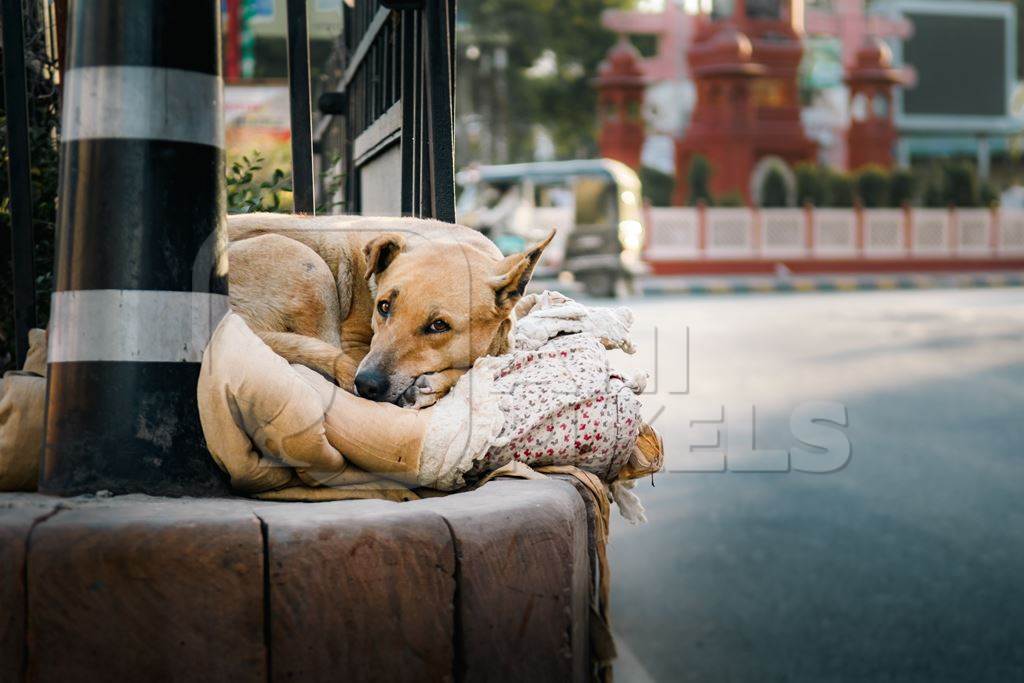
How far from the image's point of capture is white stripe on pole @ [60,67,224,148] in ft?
7.20

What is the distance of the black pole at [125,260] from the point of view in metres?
2.19

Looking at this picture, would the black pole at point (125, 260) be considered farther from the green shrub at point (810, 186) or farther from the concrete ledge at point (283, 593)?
the green shrub at point (810, 186)

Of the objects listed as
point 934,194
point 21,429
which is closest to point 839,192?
point 934,194

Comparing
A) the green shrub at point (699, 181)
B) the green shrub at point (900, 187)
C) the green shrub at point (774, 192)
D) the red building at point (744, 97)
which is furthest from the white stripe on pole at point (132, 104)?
the red building at point (744, 97)

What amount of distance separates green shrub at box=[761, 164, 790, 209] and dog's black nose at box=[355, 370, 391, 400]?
28.1 metres

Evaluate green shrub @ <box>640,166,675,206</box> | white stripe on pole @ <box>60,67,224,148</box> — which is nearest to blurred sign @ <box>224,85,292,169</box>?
white stripe on pole @ <box>60,67,224,148</box>

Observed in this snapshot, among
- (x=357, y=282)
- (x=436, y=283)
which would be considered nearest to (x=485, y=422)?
(x=436, y=283)

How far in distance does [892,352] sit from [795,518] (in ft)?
21.1

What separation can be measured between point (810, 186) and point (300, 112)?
90.7 ft

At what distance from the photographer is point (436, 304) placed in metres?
2.93

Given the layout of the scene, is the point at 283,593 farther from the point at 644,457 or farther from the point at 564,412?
the point at 644,457

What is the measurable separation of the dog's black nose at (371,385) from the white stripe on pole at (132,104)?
717mm

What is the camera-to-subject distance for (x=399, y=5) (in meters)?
3.44

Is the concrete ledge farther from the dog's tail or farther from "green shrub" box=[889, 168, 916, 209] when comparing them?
"green shrub" box=[889, 168, 916, 209]
